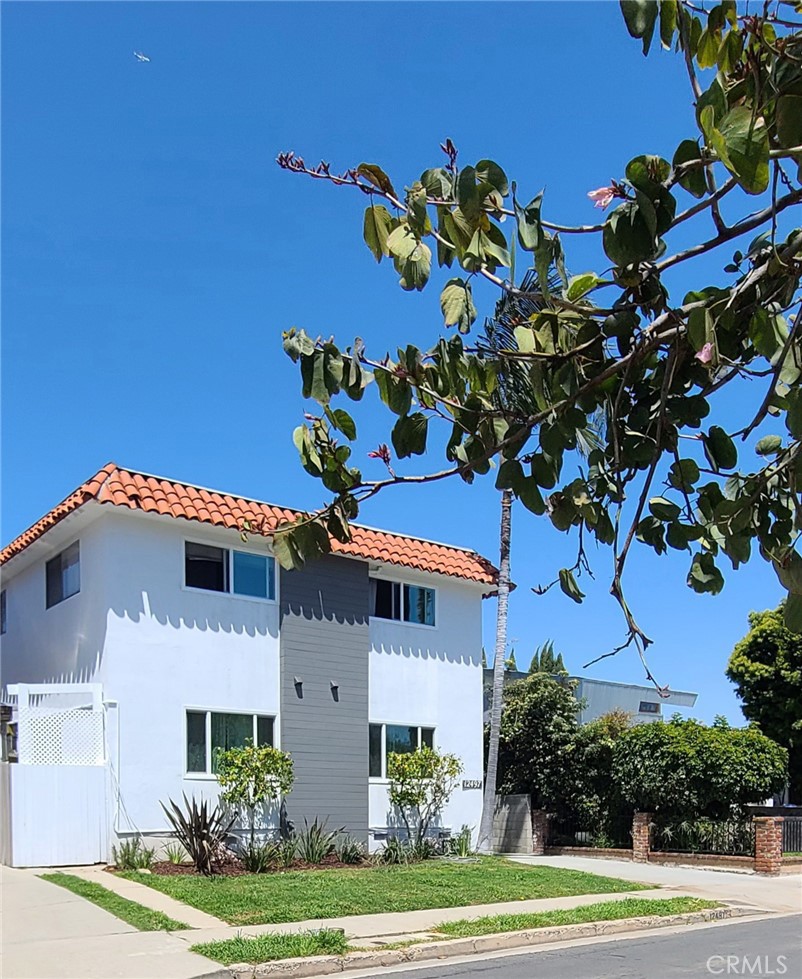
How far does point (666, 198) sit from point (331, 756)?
20950mm

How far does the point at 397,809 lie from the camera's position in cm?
2361

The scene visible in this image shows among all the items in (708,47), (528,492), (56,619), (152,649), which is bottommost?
(152,649)

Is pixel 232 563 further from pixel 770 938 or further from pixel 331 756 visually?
pixel 770 938

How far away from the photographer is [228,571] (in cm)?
2178

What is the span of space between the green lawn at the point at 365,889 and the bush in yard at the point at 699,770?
418 cm

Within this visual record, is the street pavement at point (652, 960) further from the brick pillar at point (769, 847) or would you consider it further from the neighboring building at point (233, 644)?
the neighboring building at point (233, 644)

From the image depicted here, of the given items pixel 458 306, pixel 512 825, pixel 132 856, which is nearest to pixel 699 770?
pixel 512 825

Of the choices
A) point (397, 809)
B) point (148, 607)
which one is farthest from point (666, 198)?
point (397, 809)

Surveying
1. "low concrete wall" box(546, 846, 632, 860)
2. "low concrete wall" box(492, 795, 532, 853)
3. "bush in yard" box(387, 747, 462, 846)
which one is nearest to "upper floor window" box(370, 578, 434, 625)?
"bush in yard" box(387, 747, 462, 846)

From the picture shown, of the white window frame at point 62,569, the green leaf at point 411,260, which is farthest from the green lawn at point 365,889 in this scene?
the green leaf at point 411,260

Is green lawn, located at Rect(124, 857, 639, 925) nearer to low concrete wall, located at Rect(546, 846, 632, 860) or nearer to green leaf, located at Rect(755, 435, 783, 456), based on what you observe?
low concrete wall, located at Rect(546, 846, 632, 860)

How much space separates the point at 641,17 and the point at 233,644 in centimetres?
1957

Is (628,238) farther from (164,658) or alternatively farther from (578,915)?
(164,658)

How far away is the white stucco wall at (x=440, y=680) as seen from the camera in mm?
24156
